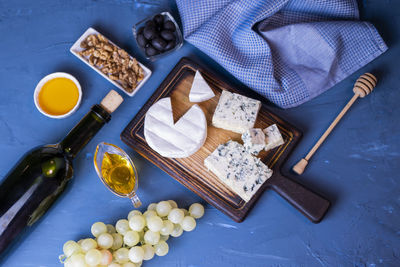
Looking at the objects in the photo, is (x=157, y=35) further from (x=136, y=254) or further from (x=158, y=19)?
(x=136, y=254)

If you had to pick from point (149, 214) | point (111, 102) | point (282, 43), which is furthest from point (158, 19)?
point (149, 214)

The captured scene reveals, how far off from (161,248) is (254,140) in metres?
0.43

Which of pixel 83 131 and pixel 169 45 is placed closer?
pixel 83 131

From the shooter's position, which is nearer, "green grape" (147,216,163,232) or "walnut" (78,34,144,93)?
"green grape" (147,216,163,232)

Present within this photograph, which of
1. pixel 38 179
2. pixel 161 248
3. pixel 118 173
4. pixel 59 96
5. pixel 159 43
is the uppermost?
pixel 159 43

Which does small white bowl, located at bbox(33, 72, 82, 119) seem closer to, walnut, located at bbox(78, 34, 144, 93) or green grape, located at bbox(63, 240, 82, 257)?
walnut, located at bbox(78, 34, 144, 93)

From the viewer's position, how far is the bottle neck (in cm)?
88

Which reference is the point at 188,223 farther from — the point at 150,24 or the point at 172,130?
the point at 150,24

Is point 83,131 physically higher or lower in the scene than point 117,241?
higher

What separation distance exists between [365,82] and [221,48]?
48cm

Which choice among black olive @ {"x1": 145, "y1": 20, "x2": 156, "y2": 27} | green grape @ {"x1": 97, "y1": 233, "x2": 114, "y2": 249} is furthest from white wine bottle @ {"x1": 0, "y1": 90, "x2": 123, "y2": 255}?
black olive @ {"x1": 145, "y1": 20, "x2": 156, "y2": 27}

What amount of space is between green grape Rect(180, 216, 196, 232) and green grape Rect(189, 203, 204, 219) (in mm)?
28

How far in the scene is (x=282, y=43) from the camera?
1059mm

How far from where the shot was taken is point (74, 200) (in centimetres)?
105
